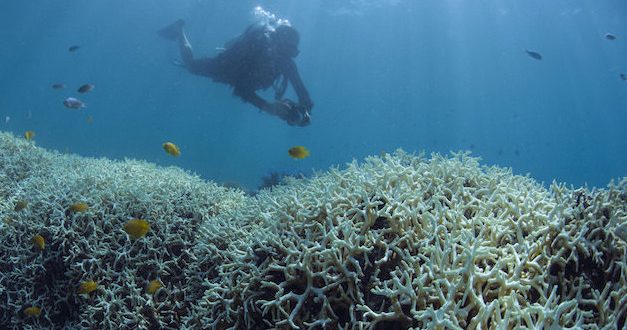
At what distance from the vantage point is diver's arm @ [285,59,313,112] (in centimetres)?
1531

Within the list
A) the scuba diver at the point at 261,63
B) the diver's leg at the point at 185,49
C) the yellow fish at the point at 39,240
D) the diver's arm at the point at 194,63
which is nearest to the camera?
the yellow fish at the point at 39,240

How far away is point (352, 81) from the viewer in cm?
9581

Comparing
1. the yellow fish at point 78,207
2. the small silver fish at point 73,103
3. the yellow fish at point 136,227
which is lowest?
the small silver fish at point 73,103

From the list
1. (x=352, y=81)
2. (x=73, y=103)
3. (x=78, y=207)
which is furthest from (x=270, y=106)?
(x=352, y=81)

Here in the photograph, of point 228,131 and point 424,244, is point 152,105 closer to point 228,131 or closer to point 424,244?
point 228,131

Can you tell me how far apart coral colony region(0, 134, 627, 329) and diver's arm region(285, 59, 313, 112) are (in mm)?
9849

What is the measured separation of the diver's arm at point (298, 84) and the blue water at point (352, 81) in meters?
4.83

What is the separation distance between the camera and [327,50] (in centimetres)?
7388

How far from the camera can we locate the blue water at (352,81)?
160 feet

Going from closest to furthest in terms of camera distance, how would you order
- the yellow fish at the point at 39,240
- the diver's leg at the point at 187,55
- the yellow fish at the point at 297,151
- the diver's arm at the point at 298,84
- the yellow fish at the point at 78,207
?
the yellow fish at the point at 39,240 < the yellow fish at the point at 78,207 < the yellow fish at the point at 297,151 < the diver's arm at the point at 298,84 < the diver's leg at the point at 187,55

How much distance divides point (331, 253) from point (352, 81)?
95615 millimetres

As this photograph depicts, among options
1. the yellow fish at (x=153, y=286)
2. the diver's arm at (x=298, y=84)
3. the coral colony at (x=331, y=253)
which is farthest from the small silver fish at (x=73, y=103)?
the yellow fish at (x=153, y=286)

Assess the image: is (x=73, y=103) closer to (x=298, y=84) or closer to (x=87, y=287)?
(x=298, y=84)

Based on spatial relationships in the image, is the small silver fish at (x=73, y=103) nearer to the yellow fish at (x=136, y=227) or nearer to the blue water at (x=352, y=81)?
the blue water at (x=352, y=81)
